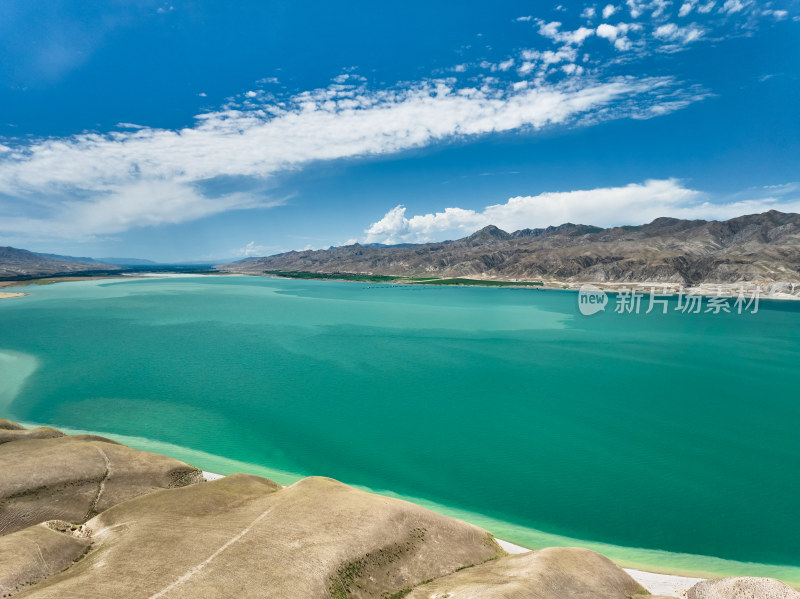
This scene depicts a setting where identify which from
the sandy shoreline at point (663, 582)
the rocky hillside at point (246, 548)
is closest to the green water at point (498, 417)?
the sandy shoreline at point (663, 582)

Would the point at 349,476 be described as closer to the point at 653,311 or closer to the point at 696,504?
the point at 696,504

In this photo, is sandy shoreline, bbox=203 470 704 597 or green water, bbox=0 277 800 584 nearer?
sandy shoreline, bbox=203 470 704 597

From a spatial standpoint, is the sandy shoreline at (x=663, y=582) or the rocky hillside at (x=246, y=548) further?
the sandy shoreline at (x=663, y=582)

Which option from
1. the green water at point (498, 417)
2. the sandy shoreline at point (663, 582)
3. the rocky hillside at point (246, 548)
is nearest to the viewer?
the rocky hillside at point (246, 548)

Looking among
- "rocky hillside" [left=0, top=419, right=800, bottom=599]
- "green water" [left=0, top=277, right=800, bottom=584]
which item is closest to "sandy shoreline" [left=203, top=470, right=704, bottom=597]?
"rocky hillside" [left=0, top=419, right=800, bottom=599]

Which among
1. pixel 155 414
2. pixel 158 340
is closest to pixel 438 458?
pixel 155 414

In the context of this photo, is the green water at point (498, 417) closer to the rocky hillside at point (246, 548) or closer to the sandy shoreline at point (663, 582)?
the sandy shoreline at point (663, 582)

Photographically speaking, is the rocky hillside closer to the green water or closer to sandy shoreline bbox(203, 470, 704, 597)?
sandy shoreline bbox(203, 470, 704, 597)
